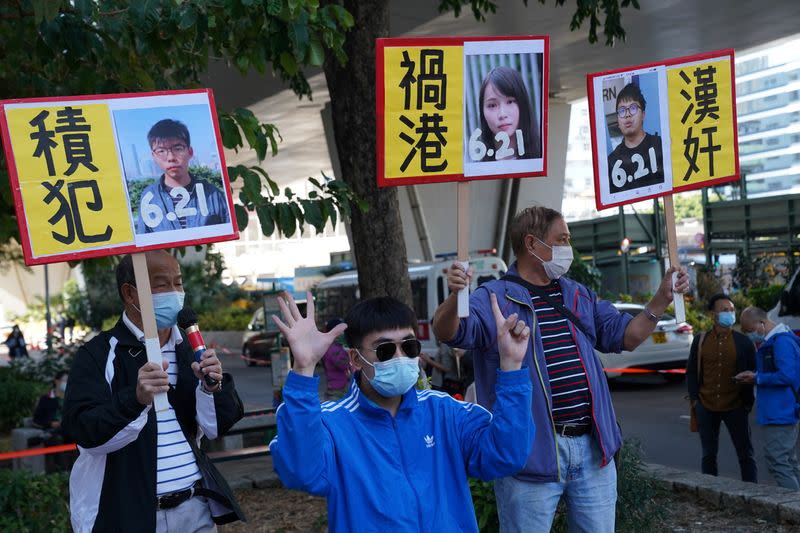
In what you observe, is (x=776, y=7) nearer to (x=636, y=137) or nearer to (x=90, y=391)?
(x=636, y=137)

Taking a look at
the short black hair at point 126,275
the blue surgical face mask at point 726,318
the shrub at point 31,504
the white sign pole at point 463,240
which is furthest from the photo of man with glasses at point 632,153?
the shrub at point 31,504

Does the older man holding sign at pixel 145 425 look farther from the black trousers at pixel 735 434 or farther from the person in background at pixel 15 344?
the person in background at pixel 15 344

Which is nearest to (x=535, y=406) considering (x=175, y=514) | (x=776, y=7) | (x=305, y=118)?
(x=175, y=514)

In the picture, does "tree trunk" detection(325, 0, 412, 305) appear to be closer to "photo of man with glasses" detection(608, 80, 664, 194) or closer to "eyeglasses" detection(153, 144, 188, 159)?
"photo of man with glasses" detection(608, 80, 664, 194)

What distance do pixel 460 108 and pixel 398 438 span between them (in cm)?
188

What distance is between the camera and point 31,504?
22.4 ft

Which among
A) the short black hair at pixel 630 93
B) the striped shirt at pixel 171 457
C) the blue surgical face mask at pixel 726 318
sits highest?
the short black hair at pixel 630 93

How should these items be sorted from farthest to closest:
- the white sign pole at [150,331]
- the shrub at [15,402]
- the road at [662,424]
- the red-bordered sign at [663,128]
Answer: the shrub at [15,402] < the road at [662,424] < the red-bordered sign at [663,128] < the white sign pole at [150,331]

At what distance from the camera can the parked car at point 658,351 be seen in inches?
679

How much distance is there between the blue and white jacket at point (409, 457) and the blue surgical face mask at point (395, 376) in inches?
2.9

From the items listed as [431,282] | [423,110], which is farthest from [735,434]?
[431,282]

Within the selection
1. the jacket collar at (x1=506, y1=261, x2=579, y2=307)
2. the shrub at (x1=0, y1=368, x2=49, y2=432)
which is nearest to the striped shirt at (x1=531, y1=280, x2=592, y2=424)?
the jacket collar at (x1=506, y1=261, x2=579, y2=307)

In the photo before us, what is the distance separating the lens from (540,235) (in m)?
4.30

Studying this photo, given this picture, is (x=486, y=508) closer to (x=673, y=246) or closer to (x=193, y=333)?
(x=673, y=246)
